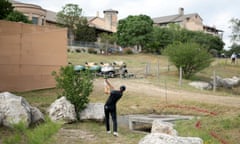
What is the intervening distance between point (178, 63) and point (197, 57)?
157 cm

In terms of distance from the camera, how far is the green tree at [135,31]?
2232 inches

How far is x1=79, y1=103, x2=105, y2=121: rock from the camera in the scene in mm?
12391

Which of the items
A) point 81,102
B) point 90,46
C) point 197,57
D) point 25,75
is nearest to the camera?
point 81,102

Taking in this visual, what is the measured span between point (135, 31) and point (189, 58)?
28.4 m

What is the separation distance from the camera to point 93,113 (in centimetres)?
1257

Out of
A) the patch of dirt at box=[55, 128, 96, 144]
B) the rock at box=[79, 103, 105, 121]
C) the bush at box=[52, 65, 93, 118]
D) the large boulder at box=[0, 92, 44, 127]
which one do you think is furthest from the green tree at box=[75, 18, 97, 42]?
the patch of dirt at box=[55, 128, 96, 144]

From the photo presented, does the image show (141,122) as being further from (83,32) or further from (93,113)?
(83,32)

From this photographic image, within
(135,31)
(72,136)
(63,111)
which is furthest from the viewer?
(135,31)

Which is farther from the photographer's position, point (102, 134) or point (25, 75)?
point (25, 75)

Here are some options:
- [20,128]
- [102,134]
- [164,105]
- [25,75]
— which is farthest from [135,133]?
[25,75]

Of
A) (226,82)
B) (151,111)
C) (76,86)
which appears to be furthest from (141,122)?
(226,82)

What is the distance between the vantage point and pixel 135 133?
11.4 m

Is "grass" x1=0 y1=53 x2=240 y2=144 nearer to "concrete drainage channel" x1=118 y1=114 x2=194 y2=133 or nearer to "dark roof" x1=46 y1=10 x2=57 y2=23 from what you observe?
"concrete drainage channel" x1=118 y1=114 x2=194 y2=133

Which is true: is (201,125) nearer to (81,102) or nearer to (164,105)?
(81,102)
